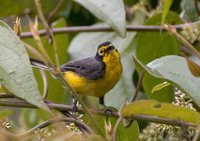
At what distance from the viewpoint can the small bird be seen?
161cm

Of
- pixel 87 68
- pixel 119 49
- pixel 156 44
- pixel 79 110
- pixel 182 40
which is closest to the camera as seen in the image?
pixel 182 40

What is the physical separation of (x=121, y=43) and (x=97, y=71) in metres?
0.17

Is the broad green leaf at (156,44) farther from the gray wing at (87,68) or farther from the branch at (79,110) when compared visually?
the branch at (79,110)

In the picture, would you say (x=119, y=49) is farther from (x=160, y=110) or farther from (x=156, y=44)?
(x=160, y=110)

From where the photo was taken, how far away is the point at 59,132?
0.68m

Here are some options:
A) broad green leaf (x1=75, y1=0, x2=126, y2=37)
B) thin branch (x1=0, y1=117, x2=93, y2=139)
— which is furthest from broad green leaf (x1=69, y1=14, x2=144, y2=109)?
thin branch (x1=0, y1=117, x2=93, y2=139)

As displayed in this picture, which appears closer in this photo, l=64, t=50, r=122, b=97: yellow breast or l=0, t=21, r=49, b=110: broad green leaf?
l=0, t=21, r=49, b=110: broad green leaf

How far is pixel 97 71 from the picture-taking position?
1735mm

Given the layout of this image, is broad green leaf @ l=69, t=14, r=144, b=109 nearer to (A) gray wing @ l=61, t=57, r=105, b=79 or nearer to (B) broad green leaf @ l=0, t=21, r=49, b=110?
(A) gray wing @ l=61, t=57, r=105, b=79

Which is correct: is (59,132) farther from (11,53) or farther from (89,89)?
(89,89)

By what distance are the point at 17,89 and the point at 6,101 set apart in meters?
0.22

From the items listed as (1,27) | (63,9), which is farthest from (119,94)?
(1,27)

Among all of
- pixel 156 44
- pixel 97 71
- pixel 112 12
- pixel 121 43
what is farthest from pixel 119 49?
pixel 112 12

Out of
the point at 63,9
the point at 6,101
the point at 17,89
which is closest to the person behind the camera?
the point at 17,89
